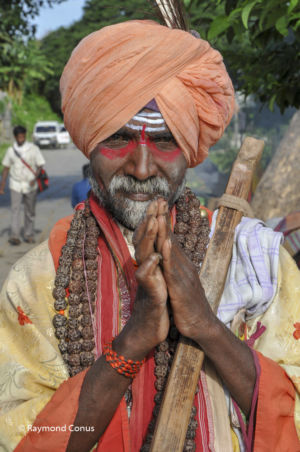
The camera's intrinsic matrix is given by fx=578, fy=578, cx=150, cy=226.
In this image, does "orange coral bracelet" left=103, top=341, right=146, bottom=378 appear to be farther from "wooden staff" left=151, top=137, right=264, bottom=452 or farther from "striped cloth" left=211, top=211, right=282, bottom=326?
"striped cloth" left=211, top=211, right=282, bottom=326

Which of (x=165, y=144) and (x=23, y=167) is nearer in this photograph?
(x=165, y=144)

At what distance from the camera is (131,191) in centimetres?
201

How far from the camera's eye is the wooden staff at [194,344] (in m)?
1.70

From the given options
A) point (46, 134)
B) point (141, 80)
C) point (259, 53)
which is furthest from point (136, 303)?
point (46, 134)

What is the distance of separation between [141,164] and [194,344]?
2.06 ft

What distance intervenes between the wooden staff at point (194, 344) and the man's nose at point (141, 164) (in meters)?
0.31

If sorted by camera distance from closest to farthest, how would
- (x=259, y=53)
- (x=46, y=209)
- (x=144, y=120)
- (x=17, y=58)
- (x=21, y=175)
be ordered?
(x=144, y=120) < (x=259, y=53) < (x=21, y=175) < (x=17, y=58) < (x=46, y=209)

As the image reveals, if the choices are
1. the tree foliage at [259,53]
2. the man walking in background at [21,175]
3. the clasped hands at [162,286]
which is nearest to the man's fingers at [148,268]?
the clasped hands at [162,286]

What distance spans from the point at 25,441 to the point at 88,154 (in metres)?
1.03

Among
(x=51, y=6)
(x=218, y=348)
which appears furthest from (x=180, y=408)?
(x=51, y=6)

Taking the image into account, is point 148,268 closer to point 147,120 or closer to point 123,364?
point 123,364

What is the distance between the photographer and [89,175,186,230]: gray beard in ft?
6.56

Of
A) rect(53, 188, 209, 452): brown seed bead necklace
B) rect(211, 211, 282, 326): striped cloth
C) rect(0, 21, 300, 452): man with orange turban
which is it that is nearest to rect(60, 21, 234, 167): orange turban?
rect(0, 21, 300, 452): man with orange turban

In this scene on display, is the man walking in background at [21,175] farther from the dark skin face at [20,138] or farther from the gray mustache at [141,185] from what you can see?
the gray mustache at [141,185]
